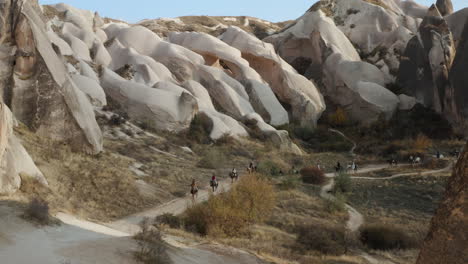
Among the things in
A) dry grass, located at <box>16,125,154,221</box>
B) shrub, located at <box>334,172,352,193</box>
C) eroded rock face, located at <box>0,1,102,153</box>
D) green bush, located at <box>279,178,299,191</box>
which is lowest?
shrub, located at <box>334,172,352,193</box>

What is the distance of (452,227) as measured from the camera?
5.41m

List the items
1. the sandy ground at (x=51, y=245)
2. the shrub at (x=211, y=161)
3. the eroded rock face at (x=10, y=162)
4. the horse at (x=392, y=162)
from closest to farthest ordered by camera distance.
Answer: the sandy ground at (x=51, y=245), the eroded rock face at (x=10, y=162), the shrub at (x=211, y=161), the horse at (x=392, y=162)

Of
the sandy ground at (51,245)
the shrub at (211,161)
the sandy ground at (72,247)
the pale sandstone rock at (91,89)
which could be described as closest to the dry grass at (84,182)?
the sandy ground at (72,247)

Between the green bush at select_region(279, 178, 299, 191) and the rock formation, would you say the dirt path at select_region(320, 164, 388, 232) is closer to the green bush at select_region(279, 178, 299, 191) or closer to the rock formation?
the green bush at select_region(279, 178, 299, 191)

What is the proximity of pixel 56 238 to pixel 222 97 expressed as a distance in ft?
97.5

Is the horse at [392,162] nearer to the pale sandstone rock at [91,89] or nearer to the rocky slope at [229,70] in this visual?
the rocky slope at [229,70]

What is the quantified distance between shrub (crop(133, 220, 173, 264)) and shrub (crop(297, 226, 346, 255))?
560 centimetres

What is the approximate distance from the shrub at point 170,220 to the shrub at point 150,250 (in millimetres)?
4729

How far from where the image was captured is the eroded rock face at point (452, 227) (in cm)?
535

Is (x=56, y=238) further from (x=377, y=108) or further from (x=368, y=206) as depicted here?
(x=377, y=108)

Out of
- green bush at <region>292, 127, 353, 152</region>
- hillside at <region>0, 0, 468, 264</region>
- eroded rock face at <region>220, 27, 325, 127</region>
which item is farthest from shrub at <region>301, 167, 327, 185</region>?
eroded rock face at <region>220, 27, 325, 127</region>

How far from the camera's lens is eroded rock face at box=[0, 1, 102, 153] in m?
16.4

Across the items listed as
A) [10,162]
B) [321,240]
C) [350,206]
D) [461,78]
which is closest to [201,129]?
[350,206]

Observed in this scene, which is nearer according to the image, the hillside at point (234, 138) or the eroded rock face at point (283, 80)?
the hillside at point (234, 138)
